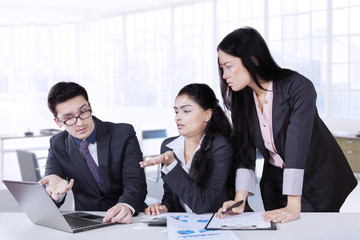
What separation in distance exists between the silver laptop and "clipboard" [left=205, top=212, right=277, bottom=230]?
1.35ft

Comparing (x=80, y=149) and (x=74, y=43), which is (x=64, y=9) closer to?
(x=74, y=43)

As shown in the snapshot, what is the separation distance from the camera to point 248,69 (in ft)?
6.25

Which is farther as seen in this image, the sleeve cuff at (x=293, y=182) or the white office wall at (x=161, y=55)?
the white office wall at (x=161, y=55)

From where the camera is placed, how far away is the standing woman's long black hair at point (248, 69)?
6.20ft

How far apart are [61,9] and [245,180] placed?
32.5 feet

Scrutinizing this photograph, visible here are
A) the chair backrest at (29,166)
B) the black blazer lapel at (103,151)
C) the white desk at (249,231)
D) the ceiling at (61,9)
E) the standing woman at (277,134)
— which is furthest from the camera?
the ceiling at (61,9)

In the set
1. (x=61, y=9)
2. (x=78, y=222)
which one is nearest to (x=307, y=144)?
(x=78, y=222)

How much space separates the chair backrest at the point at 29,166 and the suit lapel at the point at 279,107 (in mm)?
2566

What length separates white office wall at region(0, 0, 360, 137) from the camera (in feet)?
24.8

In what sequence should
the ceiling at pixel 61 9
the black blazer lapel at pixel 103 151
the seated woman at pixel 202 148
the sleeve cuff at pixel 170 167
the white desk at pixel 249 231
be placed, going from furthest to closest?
1. the ceiling at pixel 61 9
2. the black blazer lapel at pixel 103 151
3. the seated woman at pixel 202 148
4. the sleeve cuff at pixel 170 167
5. the white desk at pixel 249 231

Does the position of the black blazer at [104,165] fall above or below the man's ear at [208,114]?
below

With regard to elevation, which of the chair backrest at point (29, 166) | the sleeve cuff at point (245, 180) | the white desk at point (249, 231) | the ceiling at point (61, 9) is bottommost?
the chair backrest at point (29, 166)

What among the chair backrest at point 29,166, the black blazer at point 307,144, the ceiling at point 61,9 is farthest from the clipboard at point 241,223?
the ceiling at point 61,9

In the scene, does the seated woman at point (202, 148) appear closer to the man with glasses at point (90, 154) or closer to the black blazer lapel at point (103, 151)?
the man with glasses at point (90, 154)
